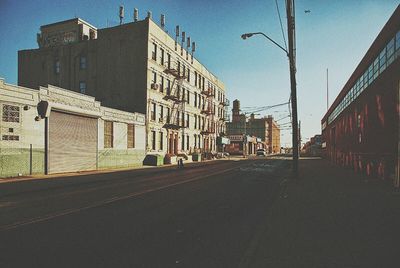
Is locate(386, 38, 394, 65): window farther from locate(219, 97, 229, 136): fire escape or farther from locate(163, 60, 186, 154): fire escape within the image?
locate(219, 97, 229, 136): fire escape

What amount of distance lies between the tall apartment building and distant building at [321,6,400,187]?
2024cm

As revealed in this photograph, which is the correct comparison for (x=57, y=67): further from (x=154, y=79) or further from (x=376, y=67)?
(x=376, y=67)

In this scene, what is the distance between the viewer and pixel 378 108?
1725 centimetres

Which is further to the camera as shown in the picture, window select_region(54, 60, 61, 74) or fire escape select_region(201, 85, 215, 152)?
fire escape select_region(201, 85, 215, 152)

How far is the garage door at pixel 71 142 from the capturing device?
20.4 m

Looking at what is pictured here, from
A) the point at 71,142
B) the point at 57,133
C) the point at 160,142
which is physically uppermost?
the point at 57,133

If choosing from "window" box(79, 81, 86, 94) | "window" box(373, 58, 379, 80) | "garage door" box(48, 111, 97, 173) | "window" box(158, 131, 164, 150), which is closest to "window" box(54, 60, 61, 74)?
"window" box(79, 81, 86, 94)

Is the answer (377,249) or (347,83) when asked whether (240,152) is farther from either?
(377,249)

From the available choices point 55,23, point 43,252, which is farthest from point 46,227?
point 55,23

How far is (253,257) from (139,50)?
30941 millimetres

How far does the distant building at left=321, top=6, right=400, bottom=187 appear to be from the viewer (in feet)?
47.4

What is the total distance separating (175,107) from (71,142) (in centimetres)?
1867

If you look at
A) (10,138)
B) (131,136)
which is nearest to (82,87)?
(131,136)

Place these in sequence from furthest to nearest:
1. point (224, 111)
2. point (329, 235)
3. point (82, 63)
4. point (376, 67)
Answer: point (224, 111), point (82, 63), point (376, 67), point (329, 235)
